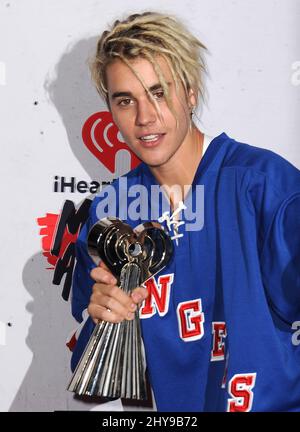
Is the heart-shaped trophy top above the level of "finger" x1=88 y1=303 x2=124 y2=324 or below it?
above

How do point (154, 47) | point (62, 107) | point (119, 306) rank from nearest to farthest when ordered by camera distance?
1. point (119, 306)
2. point (154, 47)
3. point (62, 107)

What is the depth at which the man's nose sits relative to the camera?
4.54ft

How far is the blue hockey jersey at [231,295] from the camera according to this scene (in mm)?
Result: 1319

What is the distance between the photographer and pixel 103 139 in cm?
166

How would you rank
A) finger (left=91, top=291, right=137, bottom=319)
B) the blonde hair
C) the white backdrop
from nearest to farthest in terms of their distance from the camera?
finger (left=91, top=291, right=137, bottom=319)
the blonde hair
the white backdrop

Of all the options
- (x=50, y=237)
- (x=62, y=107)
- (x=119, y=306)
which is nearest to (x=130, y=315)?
(x=119, y=306)

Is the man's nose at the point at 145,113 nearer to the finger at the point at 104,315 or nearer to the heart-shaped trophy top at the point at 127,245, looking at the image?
the heart-shaped trophy top at the point at 127,245

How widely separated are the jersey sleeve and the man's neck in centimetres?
23

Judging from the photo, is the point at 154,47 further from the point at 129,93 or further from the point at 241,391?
the point at 241,391

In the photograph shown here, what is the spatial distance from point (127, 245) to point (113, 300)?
0.10 m

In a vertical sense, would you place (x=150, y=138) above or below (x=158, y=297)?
above

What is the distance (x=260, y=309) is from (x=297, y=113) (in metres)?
0.48

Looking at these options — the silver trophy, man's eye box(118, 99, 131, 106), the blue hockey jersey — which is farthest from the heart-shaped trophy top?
man's eye box(118, 99, 131, 106)

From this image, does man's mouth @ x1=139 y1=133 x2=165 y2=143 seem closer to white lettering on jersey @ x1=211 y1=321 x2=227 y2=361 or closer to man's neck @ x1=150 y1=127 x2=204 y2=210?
man's neck @ x1=150 y1=127 x2=204 y2=210
